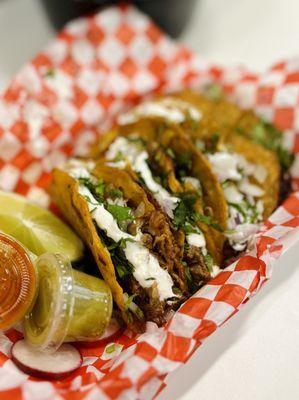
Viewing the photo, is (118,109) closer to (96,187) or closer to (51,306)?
(96,187)

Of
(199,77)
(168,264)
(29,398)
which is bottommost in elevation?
(29,398)

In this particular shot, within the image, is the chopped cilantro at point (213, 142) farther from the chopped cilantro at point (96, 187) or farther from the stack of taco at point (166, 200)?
the chopped cilantro at point (96, 187)

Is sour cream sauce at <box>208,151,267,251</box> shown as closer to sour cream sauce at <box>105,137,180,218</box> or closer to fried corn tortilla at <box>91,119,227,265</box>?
fried corn tortilla at <box>91,119,227,265</box>

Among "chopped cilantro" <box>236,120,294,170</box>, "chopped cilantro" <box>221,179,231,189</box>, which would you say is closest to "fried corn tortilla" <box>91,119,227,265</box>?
"chopped cilantro" <box>221,179,231,189</box>

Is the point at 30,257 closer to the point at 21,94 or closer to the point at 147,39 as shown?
the point at 21,94

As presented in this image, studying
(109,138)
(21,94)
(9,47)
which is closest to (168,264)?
(109,138)

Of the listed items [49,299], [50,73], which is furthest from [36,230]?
[50,73]

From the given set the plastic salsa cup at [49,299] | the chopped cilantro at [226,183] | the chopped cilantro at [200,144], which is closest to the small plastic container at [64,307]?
the plastic salsa cup at [49,299]
